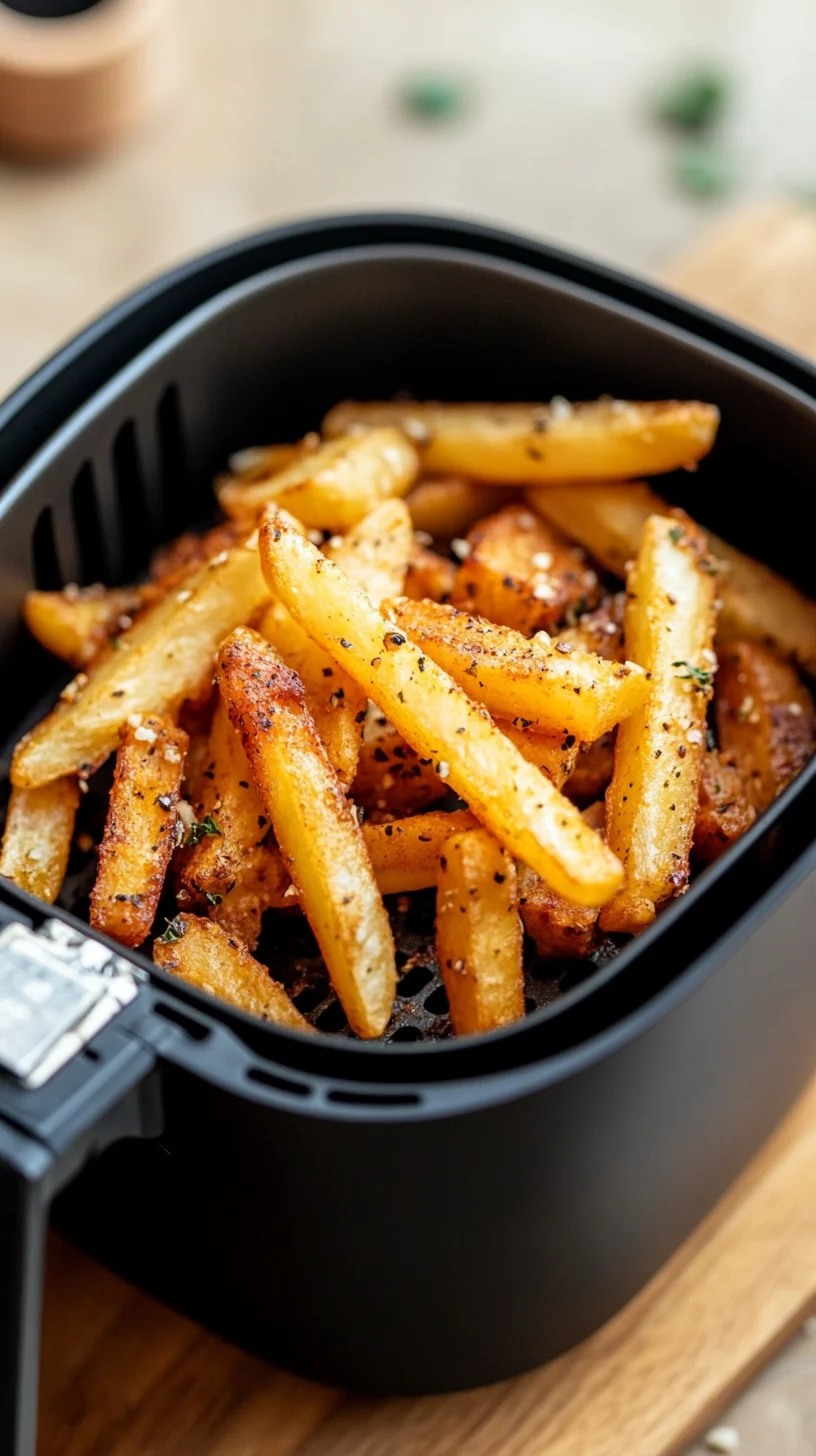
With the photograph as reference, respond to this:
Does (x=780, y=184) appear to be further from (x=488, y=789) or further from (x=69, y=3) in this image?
(x=488, y=789)

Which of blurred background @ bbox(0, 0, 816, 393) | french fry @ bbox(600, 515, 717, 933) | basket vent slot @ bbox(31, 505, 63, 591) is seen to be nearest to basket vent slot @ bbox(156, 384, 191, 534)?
basket vent slot @ bbox(31, 505, 63, 591)

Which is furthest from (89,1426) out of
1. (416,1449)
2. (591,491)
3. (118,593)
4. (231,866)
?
(591,491)

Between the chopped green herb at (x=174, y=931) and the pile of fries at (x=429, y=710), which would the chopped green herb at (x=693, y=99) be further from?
the chopped green herb at (x=174, y=931)

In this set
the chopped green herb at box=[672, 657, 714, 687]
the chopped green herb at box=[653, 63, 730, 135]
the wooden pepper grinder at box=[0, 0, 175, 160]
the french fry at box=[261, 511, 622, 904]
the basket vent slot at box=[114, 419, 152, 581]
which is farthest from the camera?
the chopped green herb at box=[653, 63, 730, 135]


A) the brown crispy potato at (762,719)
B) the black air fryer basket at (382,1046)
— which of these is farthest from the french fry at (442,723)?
the brown crispy potato at (762,719)

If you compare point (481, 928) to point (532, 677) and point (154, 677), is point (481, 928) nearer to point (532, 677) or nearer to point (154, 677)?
point (532, 677)

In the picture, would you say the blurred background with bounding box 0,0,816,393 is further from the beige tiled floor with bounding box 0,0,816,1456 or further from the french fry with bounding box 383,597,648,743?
the french fry with bounding box 383,597,648,743
